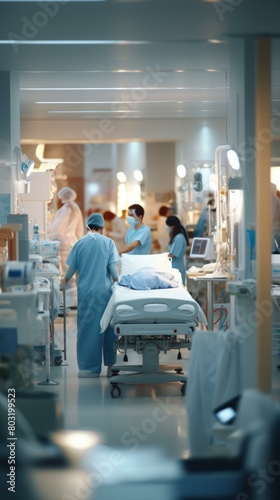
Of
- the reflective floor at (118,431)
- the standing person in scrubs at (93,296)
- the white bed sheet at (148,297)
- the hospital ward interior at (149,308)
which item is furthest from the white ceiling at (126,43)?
the reflective floor at (118,431)

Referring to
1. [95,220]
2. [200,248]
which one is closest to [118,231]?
[200,248]

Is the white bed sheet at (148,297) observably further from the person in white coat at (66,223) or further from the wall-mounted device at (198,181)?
the wall-mounted device at (198,181)

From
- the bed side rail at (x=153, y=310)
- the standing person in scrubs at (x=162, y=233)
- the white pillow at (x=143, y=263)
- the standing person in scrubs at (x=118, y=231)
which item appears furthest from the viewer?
the standing person in scrubs at (x=162, y=233)

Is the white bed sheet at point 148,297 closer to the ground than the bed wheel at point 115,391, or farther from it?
farther from it

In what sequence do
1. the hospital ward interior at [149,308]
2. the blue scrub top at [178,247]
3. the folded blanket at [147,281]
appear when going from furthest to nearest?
the blue scrub top at [178,247], the folded blanket at [147,281], the hospital ward interior at [149,308]

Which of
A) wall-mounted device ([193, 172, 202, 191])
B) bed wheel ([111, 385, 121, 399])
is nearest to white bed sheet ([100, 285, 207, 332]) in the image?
bed wheel ([111, 385, 121, 399])

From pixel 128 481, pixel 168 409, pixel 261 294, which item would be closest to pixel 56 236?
pixel 168 409

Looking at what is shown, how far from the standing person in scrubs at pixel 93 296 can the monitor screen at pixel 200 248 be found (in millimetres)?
1748

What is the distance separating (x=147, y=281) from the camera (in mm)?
7895

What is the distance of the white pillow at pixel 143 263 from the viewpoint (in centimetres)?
861

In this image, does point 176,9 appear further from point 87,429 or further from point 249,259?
point 87,429

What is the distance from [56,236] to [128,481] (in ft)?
27.9

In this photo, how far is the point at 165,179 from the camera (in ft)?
54.0

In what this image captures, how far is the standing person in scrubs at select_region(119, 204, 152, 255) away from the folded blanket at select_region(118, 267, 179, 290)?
208cm
